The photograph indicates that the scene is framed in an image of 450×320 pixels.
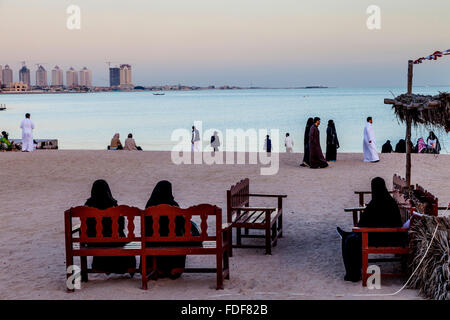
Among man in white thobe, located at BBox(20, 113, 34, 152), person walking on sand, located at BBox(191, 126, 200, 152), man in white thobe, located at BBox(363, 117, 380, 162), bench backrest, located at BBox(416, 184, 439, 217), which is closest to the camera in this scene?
bench backrest, located at BBox(416, 184, 439, 217)

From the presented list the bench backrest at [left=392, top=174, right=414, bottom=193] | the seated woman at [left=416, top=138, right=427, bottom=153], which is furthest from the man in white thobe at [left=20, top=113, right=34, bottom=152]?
the bench backrest at [left=392, top=174, right=414, bottom=193]

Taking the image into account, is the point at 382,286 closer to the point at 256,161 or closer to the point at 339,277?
the point at 339,277

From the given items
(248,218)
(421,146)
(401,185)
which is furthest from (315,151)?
(248,218)

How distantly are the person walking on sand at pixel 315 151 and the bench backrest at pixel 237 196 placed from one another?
776cm

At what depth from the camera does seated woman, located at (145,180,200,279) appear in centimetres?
684

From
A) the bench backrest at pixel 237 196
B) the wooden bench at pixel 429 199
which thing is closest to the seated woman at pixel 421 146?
the bench backrest at pixel 237 196

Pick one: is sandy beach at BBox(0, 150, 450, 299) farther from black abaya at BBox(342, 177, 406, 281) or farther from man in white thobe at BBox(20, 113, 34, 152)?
man in white thobe at BBox(20, 113, 34, 152)

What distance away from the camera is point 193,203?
40.2 ft

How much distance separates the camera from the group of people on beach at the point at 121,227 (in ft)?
22.6

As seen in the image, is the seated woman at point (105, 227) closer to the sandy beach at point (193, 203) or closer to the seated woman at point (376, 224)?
the sandy beach at point (193, 203)

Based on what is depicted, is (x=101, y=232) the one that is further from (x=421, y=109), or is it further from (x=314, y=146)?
(x=314, y=146)

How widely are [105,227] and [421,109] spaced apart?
379 centimetres

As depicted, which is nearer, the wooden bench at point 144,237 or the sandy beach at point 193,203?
the wooden bench at point 144,237

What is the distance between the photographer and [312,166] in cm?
1769
